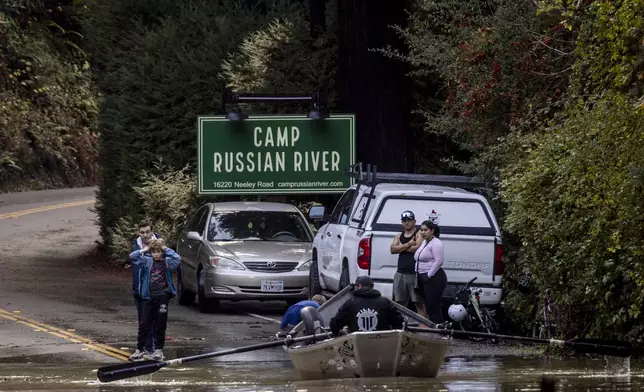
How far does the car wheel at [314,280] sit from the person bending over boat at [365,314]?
7.83 meters

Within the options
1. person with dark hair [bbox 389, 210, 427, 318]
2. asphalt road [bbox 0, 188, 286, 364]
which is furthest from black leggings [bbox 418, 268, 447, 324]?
asphalt road [bbox 0, 188, 286, 364]

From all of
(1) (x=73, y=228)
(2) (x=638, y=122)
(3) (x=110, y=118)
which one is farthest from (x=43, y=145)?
(2) (x=638, y=122)

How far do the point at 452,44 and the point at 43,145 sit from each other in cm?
2866

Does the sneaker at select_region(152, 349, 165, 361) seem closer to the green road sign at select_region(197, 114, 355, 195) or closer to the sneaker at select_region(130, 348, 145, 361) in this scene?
the sneaker at select_region(130, 348, 145, 361)

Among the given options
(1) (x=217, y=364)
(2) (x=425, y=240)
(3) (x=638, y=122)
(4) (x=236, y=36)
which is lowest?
(1) (x=217, y=364)

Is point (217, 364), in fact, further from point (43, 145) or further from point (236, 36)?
point (43, 145)

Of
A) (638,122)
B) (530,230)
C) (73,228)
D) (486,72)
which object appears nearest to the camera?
(638,122)

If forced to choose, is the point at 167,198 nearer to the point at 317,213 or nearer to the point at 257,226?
the point at 257,226

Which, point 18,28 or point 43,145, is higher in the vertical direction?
point 18,28

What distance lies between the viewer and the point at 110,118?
3284cm

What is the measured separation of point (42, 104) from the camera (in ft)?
167

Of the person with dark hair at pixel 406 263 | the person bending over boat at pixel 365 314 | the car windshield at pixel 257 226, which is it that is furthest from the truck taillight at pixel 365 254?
the person bending over boat at pixel 365 314

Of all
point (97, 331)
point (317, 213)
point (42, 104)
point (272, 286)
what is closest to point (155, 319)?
point (97, 331)

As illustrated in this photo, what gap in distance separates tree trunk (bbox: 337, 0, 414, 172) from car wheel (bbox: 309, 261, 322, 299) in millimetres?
4603
